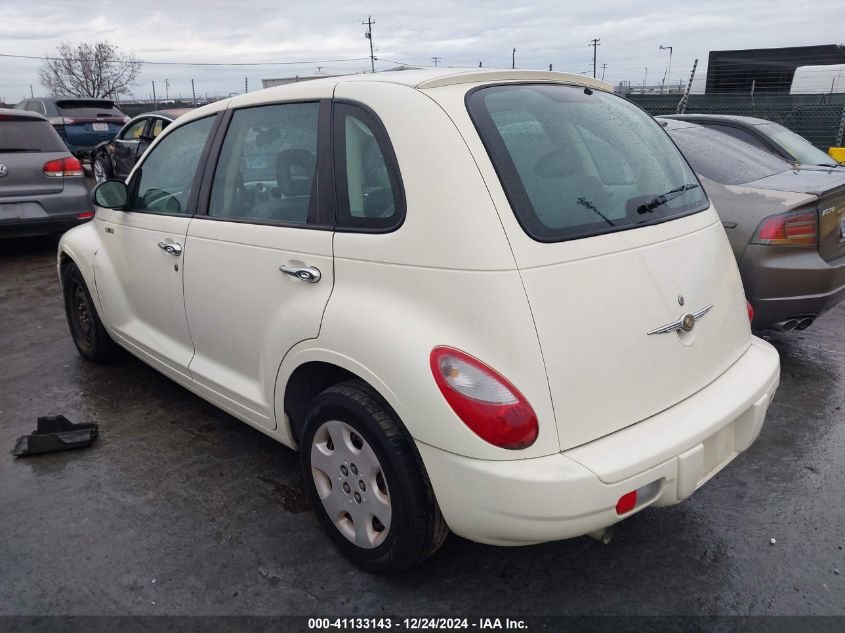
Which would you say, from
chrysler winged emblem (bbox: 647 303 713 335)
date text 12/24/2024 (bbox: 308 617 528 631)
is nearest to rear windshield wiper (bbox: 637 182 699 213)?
chrysler winged emblem (bbox: 647 303 713 335)

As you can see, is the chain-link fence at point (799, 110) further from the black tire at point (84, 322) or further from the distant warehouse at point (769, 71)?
the black tire at point (84, 322)

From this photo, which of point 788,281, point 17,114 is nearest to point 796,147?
point 788,281

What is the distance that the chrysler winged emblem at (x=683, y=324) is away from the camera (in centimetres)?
216

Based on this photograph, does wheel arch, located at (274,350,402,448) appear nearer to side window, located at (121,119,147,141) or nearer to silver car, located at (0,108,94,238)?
silver car, located at (0,108,94,238)

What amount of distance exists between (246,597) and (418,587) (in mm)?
616

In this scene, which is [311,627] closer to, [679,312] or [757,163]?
[679,312]

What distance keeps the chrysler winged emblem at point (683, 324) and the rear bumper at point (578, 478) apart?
0.26 meters

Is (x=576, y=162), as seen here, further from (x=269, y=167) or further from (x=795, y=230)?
(x=795, y=230)

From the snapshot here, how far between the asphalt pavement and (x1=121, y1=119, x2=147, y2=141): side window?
848cm

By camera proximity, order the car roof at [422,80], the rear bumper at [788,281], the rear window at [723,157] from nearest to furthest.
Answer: the car roof at [422,80], the rear bumper at [788,281], the rear window at [723,157]

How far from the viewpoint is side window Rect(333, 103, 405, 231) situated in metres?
2.22

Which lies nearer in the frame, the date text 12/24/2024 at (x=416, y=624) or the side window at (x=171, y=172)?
the date text 12/24/2024 at (x=416, y=624)

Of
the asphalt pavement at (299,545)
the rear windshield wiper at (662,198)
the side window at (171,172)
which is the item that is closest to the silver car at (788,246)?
the asphalt pavement at (299,545)

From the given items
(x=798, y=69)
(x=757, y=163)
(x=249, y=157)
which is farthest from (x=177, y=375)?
(x=798, y=69)
